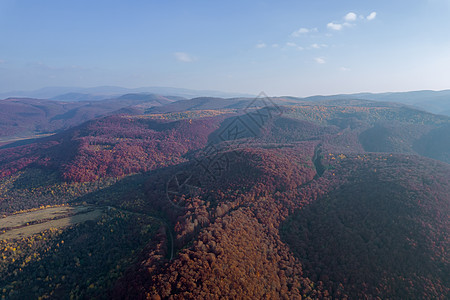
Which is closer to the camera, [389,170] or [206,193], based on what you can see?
[206,193]

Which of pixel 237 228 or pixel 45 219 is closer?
pixel 237 228

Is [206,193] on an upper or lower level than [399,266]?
→ upper

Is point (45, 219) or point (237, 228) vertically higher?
point (237, 228)

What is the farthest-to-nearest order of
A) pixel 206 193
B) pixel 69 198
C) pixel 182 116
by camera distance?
pixel 182 116 < pixel 69 198 < pixel 206 193

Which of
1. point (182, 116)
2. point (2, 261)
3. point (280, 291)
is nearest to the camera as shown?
point (280, 291)

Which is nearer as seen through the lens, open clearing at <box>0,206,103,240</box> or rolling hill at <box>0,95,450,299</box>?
rolling hill at <box>0,95,450,299</box>

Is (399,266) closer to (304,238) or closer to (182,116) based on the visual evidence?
(304,238)

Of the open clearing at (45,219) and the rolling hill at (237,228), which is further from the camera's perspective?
the open clearing at (45,219)

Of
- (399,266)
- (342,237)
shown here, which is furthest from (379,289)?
(342,237)
